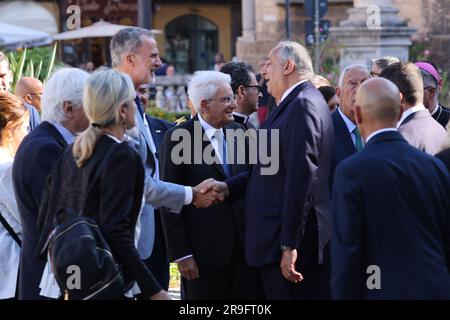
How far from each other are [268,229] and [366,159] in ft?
4.44

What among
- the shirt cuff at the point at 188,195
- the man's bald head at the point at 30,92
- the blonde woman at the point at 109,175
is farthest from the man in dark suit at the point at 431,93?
the blonde woman at the point at 109,175

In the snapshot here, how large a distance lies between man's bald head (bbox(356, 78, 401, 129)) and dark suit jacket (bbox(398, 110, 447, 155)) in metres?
1.23

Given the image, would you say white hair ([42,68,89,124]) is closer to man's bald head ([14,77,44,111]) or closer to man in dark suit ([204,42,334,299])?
man in dark suit ([204,42,334,299])

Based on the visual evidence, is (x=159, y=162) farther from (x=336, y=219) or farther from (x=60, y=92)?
(x=336, y=219)

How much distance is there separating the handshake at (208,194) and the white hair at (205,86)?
2.18ft

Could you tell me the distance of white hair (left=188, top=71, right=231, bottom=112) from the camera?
7.48 metres

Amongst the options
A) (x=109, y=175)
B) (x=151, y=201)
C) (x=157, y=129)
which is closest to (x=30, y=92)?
(x=157, y=129)

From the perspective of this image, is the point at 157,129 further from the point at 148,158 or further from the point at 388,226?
the point at 388,226

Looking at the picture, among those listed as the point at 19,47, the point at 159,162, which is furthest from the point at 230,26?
the point at 159,162

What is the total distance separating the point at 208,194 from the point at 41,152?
54.4 inches

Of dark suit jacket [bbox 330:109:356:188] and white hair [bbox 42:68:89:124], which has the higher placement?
white hair [bbox 42:68:89:124]

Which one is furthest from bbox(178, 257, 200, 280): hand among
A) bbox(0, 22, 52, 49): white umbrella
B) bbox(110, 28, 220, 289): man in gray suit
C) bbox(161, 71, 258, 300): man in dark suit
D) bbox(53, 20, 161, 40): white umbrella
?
bbox(53, 20, 161, 40): white umbrella

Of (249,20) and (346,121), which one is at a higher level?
(249,20)

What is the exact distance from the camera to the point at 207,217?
7.38 m
